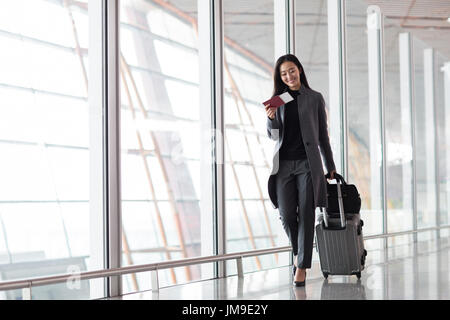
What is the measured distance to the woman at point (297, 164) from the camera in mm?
3695

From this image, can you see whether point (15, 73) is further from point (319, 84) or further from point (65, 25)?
point (319, 84)

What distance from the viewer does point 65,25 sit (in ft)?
36.1

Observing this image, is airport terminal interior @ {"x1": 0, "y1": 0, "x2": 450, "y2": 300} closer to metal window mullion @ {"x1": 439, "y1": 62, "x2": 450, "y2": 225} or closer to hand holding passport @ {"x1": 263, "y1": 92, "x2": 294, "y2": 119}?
metal window mullion @ {"x1": 439, "y1": 62, "x2": 450, "y2": 225}

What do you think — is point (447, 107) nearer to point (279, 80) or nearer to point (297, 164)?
point (279, 80)

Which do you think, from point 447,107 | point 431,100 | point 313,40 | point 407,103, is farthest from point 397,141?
point 313,40

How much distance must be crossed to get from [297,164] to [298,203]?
0.83 feet

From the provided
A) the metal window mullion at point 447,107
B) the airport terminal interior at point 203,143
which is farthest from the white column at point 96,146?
the metal window mullion at point 447,107

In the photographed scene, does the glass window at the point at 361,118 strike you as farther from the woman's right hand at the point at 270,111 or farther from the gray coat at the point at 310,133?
the woman's right hand at the point at 270,111

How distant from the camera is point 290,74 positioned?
3.79 m

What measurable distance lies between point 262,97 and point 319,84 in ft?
9.14

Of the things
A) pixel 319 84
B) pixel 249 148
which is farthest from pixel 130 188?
pixel 319 84

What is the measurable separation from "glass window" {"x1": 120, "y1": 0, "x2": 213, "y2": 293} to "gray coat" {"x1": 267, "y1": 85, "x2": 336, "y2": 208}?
9895 mm

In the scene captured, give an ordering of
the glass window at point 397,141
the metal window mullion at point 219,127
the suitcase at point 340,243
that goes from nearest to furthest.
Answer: the suitcase at point 340,243 < the metal window mullion at point 219,127 < the glass window at point 397,141
